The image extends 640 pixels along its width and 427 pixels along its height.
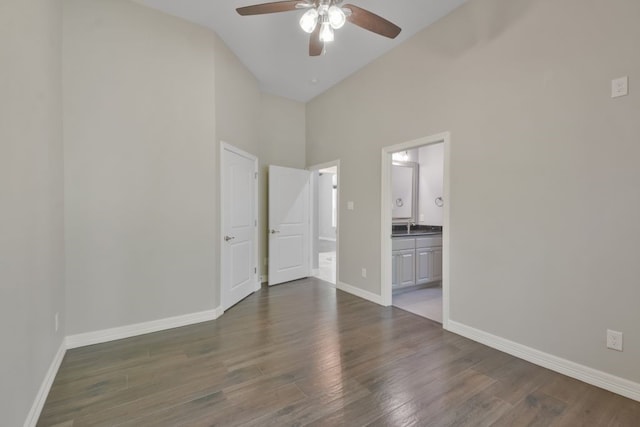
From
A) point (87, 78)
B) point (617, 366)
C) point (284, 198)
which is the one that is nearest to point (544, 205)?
point (617, 366)

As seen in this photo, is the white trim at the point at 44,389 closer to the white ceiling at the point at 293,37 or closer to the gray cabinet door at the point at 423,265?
the white ceiling at the point at 293,37

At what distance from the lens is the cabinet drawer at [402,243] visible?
4047mm

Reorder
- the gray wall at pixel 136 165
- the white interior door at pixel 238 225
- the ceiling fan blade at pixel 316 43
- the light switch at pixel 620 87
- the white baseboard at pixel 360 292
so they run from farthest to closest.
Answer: the white baseboard at pixel 360 292
the white interior door at pixel 238 225
the gray wall at pixel 136 165
the ceiling fan blade at pixel 316 43
the light switch at pixel 620 87

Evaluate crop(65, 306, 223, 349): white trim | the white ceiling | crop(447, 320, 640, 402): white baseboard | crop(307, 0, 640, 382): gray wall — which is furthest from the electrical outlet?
crop(65, 306, 223, 349): white trim

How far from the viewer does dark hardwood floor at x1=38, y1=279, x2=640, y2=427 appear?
171 centimetres

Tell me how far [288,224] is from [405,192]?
226cm

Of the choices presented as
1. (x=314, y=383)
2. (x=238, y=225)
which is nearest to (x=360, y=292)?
(x=238, y=225)

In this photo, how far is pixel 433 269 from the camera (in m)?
4.55

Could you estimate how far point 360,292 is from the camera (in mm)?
A: 4086

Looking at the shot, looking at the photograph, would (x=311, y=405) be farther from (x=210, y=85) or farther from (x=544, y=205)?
(x=210, y=85)

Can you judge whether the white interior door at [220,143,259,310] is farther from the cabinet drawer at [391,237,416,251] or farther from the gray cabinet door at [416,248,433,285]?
the gray cabinet door at [416,248,433,285]

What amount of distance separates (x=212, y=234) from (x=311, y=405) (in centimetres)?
214

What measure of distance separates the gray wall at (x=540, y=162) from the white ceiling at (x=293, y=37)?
1.06 feet

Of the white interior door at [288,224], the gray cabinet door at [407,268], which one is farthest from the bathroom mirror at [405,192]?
the white interior door at [288,224]
